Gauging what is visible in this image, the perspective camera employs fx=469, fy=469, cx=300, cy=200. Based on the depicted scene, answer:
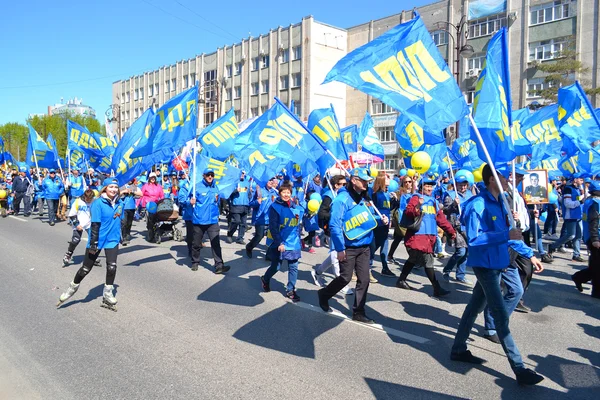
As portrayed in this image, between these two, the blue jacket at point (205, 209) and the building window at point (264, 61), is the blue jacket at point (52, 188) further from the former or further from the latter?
the building window at point (264, 61)

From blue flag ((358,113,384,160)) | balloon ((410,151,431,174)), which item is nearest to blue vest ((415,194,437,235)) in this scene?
balloon ((410,151,431,174))

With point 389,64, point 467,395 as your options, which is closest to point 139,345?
point 467,395

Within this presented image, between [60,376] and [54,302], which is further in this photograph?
[54,302]

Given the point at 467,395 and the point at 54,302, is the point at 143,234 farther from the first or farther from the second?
the point at 467,395

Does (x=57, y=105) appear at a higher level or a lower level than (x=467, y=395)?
higher

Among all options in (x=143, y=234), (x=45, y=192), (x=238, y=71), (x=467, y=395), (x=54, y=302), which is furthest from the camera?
(x=238, y=71)

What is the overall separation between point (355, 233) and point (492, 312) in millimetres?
1843

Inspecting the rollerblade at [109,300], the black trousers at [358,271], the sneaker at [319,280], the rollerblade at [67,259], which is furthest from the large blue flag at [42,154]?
the black trousers at [358,271]

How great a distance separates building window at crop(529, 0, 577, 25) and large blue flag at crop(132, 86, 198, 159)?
30.8 meters

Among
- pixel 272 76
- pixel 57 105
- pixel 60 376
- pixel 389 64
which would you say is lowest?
pixel 60 376

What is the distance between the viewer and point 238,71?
53.4 meters

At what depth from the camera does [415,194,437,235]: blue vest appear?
22.4ft

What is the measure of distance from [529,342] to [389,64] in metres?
3.31

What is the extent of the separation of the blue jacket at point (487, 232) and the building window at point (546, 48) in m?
31.5
